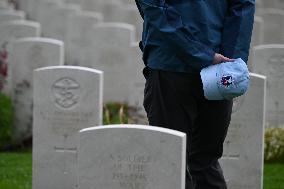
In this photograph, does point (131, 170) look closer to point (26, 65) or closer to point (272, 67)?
point (272, 67)

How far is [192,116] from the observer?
5.57 meters

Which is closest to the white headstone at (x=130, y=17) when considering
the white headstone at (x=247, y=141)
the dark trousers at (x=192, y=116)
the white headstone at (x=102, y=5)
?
the white headstone at (x=102, y=5)

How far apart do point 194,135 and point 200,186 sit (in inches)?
11.7

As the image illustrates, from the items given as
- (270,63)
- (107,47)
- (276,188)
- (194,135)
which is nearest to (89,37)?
(107,47)

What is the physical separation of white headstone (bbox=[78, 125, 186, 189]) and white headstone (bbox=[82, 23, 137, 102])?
22.3ft

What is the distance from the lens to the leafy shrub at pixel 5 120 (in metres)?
10.2

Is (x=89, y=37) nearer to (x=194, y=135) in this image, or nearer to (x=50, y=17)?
(x=50, y=17)

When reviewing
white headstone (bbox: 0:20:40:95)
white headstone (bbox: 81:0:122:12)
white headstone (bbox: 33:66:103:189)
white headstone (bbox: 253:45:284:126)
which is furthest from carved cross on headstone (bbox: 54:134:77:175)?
white headstone (bbox: 81:0:122:12)

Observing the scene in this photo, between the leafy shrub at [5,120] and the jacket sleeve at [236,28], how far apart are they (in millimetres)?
5063

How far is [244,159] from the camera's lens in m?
7.27

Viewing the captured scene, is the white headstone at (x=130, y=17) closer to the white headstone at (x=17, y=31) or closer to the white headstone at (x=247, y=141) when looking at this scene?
the white headstone at (x=17, y=31)

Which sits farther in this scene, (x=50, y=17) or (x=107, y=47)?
(x=50, y=17)

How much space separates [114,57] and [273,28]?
3990 mm

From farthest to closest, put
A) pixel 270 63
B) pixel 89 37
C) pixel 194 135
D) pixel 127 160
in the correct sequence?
1. pixel 89 37
2. pixel 270 63
3. pixel 194 135
4. pixel 127 160
